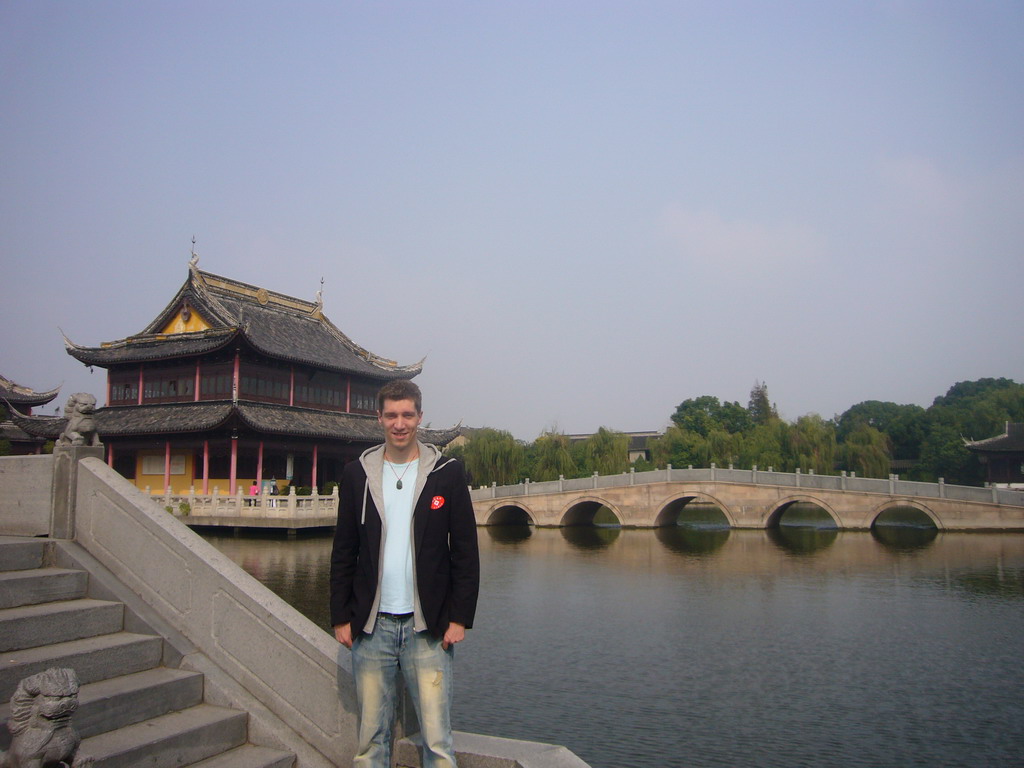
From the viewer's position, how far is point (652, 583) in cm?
1473

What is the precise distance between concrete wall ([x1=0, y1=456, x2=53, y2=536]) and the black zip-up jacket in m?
2.27

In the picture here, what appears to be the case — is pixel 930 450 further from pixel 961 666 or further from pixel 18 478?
pixel 18 478

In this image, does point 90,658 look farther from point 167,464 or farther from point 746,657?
point 167,464

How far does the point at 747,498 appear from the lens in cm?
2617

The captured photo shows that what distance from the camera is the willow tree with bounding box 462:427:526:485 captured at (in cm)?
3297

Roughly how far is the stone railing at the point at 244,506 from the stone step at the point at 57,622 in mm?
17768

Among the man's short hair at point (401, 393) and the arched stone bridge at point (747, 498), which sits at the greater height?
the man's short hair at point (401, 393)

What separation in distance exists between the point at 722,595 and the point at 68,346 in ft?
71.4

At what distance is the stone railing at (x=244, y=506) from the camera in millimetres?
21109

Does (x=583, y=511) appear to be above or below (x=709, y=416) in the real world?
below

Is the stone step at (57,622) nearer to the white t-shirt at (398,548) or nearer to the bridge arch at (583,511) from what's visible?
the white t-shirt at (398,548)

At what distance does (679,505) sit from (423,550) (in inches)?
1072

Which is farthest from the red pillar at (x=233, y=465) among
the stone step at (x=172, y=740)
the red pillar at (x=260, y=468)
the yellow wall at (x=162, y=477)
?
the stone step at (x=172, y=740)

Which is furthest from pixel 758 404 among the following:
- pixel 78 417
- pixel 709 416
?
pixel 78 417
